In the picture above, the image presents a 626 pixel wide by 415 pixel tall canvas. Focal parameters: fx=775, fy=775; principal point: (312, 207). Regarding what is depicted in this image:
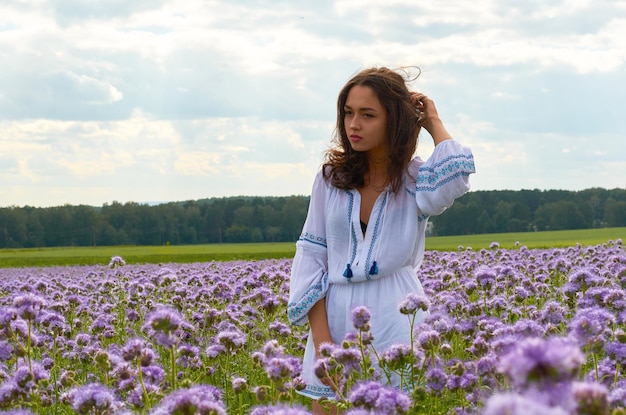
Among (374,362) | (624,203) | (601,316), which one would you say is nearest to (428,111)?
(374,362)

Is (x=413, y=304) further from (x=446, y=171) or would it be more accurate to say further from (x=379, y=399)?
(x=379, y=399)

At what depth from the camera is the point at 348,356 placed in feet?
12.0

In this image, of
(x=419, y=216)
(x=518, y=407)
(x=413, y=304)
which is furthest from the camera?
(x=419, y=216)

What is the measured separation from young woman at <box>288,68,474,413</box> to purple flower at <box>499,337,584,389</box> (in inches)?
143

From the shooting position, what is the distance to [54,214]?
72625 mm

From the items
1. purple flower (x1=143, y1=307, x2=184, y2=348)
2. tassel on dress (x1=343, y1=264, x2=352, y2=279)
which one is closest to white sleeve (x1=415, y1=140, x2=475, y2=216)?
tassel on dress (x1=343, y1=264, x2=352, y2=279)

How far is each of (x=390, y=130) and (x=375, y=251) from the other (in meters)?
0.83

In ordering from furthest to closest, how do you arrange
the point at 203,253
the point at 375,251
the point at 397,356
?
1. the point at 203,253
2. the point at 375,251
3. the point at 397,356

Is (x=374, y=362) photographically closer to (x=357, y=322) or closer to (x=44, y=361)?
(x=357, y=322)

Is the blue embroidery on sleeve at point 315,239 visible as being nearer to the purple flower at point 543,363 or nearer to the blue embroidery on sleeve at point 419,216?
the blue embroidery on sleeve at point 419,216

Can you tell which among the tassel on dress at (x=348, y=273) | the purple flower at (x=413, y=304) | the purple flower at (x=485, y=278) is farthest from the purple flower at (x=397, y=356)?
the purple flower at (x=485, y=278)

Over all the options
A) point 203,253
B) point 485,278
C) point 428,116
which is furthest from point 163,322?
point 203,253

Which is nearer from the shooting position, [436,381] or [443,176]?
[436,381]

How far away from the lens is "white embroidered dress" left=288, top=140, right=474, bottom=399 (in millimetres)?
5090
